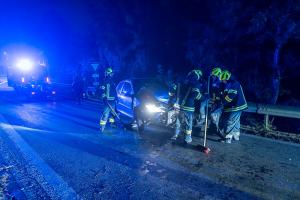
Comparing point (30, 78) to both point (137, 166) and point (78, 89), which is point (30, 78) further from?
point (137, 166)

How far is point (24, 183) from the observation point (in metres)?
4.91

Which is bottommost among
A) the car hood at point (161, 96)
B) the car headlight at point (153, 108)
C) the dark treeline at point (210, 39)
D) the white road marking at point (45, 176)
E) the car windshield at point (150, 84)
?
the white road marking at point (45, 176)

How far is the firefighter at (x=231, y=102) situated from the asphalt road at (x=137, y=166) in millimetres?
404

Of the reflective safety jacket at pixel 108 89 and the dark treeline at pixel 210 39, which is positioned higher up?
the dark treeline at pixel 210 39

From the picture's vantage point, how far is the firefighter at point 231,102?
721cm

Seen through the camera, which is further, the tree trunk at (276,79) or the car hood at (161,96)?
the tree trunk at (276,79)

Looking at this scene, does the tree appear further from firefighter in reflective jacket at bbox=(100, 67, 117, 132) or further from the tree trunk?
firefighter in reflective jacket at bbox=(100, 67, 117, 132)

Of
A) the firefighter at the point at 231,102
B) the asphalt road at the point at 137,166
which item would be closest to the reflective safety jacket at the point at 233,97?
the firefighter at the point at 231,102

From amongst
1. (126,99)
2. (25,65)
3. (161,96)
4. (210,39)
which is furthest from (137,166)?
(25,65)

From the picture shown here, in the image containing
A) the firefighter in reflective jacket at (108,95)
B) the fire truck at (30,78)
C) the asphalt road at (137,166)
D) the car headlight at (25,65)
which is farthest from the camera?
the car headlight at (25,65)

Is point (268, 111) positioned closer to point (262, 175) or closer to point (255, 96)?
point (262, 175)

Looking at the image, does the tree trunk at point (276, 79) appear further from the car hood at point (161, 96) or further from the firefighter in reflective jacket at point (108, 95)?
the firefighter in reflective jacket at point (108, 95)

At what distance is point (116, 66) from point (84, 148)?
1676 centimetres

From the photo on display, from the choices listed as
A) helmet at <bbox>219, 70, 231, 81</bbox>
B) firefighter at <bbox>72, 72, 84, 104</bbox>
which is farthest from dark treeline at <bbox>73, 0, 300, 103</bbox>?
helmet at <bbox>219, 70, 231, 81</bbox>
